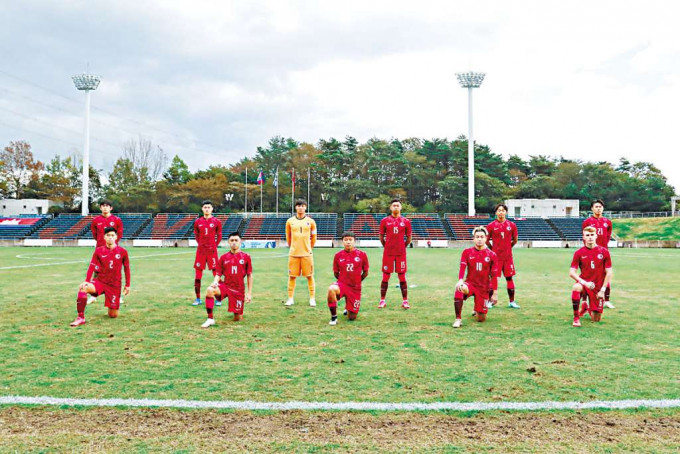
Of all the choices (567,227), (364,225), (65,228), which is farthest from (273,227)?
(567,227)

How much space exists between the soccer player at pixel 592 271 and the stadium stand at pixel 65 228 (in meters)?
47.1

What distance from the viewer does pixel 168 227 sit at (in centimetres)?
4766

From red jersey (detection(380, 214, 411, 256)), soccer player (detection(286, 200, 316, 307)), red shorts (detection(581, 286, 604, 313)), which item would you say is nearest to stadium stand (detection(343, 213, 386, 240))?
red jersey (detection(380, 214, 411, 256))

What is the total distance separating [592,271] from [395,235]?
11.4 feet

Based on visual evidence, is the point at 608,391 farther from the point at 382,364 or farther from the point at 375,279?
the point at 375,279

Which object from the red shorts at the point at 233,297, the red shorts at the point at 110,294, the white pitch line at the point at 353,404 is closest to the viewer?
the white pitch line at the point at 353,404

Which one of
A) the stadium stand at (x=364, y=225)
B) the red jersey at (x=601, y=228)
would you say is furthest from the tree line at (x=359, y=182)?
the red jersey at (x=601, y=228)

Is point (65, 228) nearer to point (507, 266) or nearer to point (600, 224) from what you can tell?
point (507, 266)

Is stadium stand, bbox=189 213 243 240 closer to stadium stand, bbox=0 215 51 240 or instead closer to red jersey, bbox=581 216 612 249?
stadium stand, bbox=0 215 51 240

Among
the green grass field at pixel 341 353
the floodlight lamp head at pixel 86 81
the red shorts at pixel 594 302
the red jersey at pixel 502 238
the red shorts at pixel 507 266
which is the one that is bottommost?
the green grass field at pixel 341 353

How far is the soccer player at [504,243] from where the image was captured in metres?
9.03

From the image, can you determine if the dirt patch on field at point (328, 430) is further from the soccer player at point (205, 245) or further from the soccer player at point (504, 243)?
the soccer player at point (205, 245)

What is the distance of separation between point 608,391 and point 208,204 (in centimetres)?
746

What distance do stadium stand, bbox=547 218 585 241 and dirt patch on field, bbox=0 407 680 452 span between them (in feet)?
151
